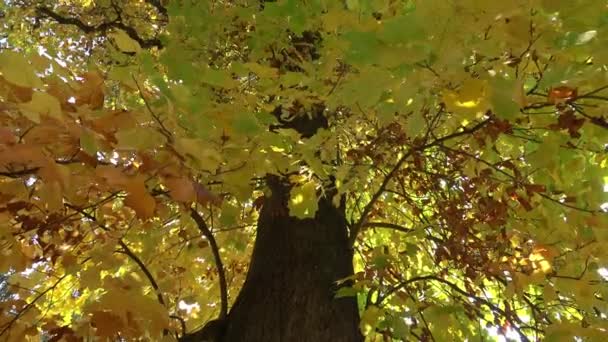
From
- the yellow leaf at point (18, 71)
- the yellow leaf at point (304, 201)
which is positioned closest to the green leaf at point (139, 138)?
the yellow leaf at point (18, 71)

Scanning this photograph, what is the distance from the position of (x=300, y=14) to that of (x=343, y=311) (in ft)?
4.11

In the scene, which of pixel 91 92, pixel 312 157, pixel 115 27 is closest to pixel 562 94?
pixel 312 157

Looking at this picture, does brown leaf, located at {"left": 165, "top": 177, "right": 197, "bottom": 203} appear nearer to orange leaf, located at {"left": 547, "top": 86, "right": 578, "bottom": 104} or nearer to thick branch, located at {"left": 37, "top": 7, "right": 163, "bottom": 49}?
orange leaf, located at {"left": 547, "top": 86, "right": 578, "bottom": 104}

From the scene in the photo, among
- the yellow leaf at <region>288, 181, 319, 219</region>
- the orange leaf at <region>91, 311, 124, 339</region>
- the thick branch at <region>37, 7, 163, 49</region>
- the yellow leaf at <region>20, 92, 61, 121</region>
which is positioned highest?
the thick branch at <region>37, 7, 163, 49</region>

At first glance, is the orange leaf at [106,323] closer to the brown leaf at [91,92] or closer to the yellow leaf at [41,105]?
the brown leaf at [91,92]

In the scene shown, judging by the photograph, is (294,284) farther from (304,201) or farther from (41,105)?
(41,105)

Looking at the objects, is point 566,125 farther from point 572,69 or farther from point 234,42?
point 234,42

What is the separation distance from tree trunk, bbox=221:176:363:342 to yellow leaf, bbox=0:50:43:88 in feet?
4.58

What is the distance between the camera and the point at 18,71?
993mm

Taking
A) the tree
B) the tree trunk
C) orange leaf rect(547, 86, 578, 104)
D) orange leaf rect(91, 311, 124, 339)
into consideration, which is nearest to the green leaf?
the tree

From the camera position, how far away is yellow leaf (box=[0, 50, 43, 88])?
3.21 ft

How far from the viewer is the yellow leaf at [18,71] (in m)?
0.98

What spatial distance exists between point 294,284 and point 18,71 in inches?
59.9

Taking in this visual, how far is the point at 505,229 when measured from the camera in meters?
2.33
